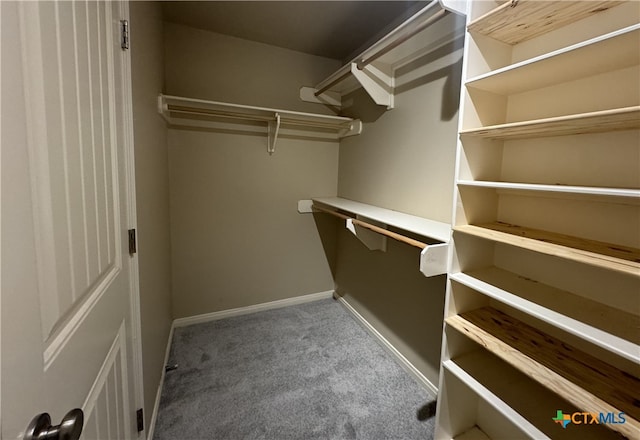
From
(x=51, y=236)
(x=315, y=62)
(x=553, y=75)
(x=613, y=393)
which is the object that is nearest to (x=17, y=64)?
(x=51, y=236)

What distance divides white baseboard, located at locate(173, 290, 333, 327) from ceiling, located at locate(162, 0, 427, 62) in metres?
2.35

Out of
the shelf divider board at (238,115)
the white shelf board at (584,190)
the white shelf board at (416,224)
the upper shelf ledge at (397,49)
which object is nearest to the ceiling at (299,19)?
the upper shelf ledge at (397,49)

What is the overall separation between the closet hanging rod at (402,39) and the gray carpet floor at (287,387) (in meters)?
2.04

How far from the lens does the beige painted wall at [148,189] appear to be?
Answer: 48.6 inches

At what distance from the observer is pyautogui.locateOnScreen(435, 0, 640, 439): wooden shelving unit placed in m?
0.89

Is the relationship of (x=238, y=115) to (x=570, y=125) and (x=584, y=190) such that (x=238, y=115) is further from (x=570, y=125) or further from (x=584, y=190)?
(x=584, y=190)

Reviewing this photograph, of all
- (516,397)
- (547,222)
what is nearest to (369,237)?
(547,222)

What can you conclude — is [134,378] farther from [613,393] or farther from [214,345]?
[613,393]

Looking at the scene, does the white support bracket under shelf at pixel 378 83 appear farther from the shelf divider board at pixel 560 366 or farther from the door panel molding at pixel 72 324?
the door panel molding at pixel 72 324

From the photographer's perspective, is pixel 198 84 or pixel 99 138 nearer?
pixel 99 138

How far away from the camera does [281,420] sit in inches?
62.9

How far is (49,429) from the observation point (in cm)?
46

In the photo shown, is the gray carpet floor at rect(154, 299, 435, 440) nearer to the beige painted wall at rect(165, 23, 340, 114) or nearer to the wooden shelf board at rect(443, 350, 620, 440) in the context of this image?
the wooden shelf board at rect(443, 350, 620, 440)

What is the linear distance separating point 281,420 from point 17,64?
1794 millimetres
